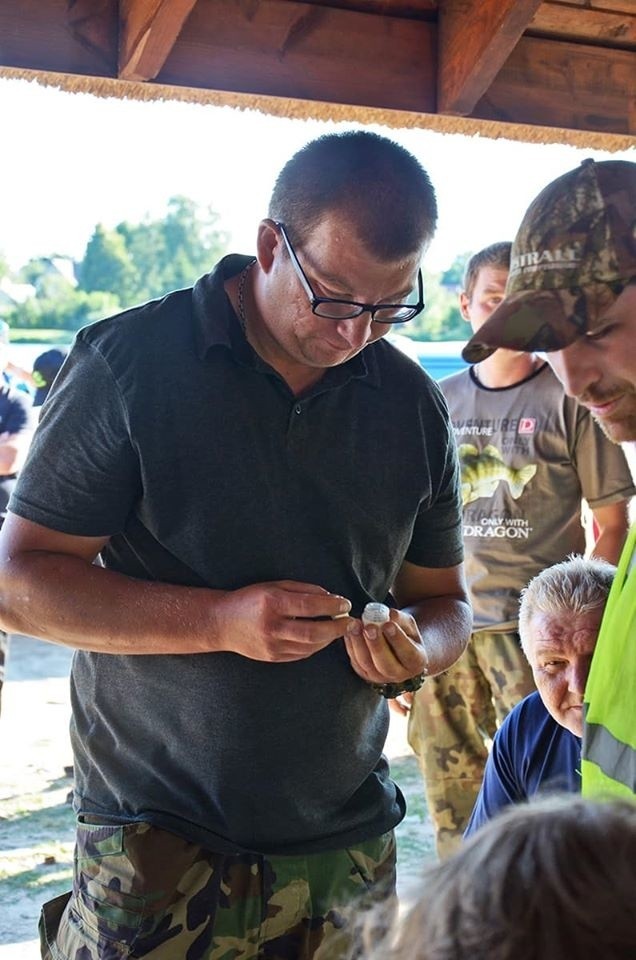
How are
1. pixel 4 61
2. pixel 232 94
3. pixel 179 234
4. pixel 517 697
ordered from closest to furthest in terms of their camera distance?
pixel 4 61 < pixel 232 94 < pixel 517 697 < pixel 179 234

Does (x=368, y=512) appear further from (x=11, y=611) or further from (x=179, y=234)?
(x=179, y=234)

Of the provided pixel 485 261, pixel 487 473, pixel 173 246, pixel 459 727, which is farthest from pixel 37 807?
pixel 173 246

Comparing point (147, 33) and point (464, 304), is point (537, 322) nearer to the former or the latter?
point (147, 33)

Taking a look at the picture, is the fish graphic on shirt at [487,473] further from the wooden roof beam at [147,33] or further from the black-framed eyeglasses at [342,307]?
the black-framed eyeglasses at [342,307]

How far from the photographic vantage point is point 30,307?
34875mm

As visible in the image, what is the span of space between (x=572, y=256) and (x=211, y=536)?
79cm

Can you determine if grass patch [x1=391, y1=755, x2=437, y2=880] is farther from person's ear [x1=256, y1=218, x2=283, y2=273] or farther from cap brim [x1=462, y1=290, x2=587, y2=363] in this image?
cap brim [x1=462, y1=290, x2=587, y2=363]

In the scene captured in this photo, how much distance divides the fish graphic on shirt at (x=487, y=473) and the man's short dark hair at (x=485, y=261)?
59cm

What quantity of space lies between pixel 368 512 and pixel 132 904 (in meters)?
0.78

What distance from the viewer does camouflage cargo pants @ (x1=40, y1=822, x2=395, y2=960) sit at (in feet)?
6.61

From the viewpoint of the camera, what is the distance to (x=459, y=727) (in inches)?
159

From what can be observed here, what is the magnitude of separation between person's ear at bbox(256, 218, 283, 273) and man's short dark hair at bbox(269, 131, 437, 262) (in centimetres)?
2

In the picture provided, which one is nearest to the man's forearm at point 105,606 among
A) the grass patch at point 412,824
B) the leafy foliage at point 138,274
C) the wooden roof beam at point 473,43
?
the wooden roof beam at point 473,43

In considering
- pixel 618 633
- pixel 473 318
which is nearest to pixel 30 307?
pixel 473 318
